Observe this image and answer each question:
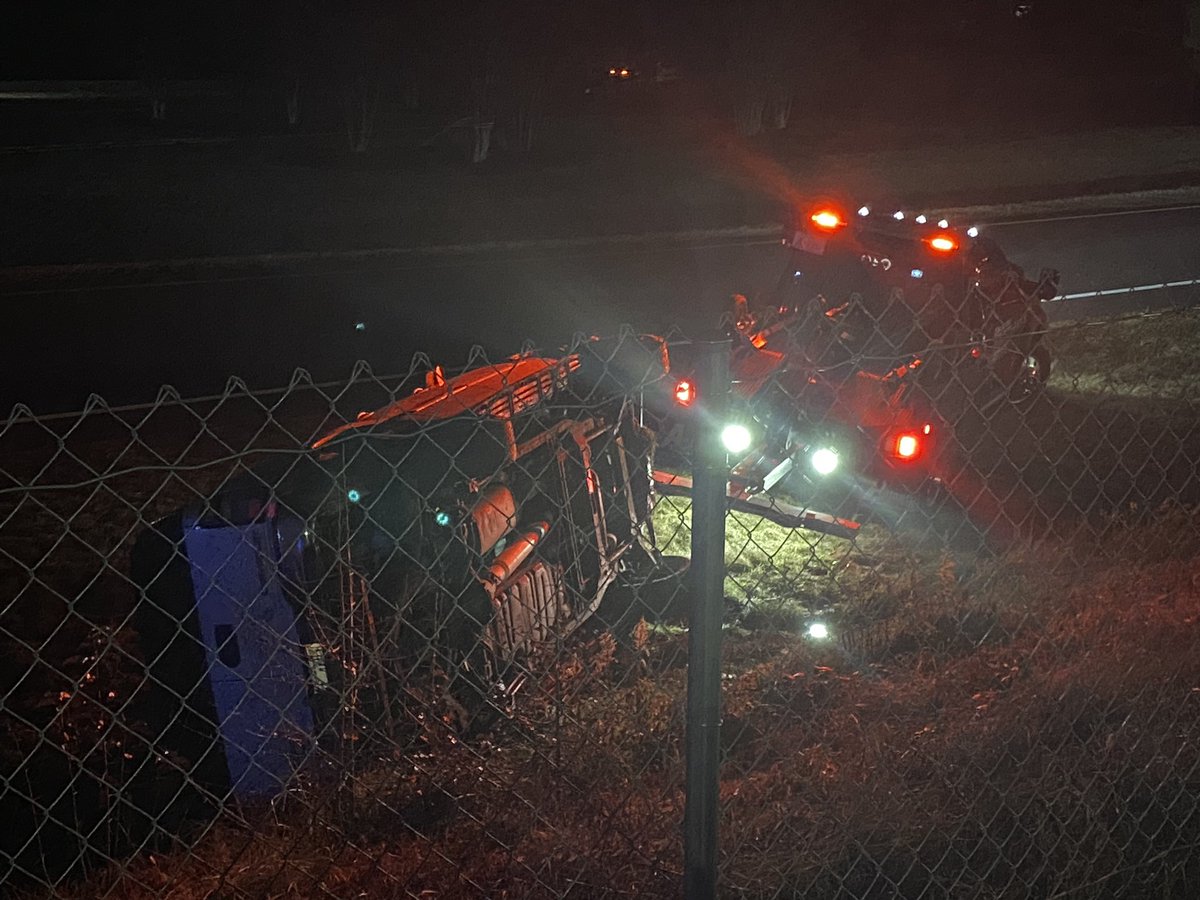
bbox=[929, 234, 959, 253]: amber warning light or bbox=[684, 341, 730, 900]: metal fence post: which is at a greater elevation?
bbox=[929, 234, 959, 253]: amber warning light

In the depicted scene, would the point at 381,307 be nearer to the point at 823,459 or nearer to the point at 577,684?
the point at 823,459

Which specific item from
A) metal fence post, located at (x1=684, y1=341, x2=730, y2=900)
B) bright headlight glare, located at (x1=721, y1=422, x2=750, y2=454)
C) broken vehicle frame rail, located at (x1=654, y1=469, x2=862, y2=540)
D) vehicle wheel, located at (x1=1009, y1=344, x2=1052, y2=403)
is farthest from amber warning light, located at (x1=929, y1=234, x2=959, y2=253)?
metal fence post, located at (x1=684, y1=341, x2=730, y2=900)

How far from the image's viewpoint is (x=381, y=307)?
1280 centimetres

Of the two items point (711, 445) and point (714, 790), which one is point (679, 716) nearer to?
point (714, 790)

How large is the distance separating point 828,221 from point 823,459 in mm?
2366

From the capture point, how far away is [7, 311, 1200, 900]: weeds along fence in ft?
11.6

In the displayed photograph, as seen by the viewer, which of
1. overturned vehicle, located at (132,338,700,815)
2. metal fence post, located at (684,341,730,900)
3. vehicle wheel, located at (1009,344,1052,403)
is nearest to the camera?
metal fence post, located at (684,341,730,900)

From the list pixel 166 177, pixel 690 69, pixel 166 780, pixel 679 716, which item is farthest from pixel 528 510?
pixel 690 69

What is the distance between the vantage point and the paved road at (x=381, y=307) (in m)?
10.9

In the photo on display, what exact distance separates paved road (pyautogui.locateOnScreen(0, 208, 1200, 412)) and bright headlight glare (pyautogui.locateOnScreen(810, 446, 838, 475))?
14.1 feet

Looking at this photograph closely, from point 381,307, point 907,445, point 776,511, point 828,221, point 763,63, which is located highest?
point 763,63

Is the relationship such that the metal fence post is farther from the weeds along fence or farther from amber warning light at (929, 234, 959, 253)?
amber warning light at (929, 234, 959, 253)

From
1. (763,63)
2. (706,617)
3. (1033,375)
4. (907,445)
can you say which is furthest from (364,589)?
(763,63)

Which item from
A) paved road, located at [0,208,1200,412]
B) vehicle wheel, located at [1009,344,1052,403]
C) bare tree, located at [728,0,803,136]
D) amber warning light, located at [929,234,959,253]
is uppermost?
bare tree, located at [728,0,803,136]
